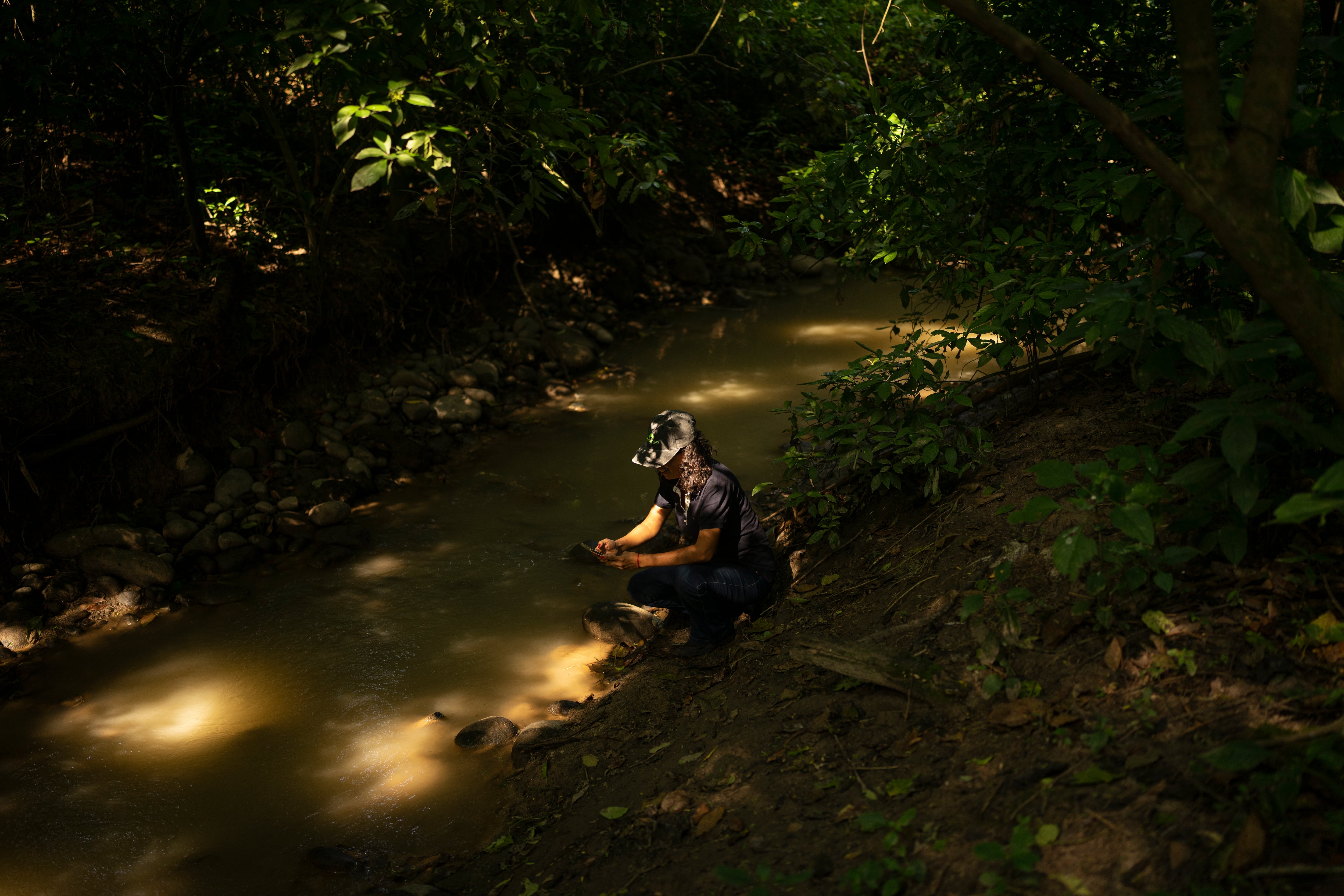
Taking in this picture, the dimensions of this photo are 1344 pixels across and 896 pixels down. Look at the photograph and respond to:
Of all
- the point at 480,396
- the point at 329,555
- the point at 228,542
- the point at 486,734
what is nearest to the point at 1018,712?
the point at 486,734

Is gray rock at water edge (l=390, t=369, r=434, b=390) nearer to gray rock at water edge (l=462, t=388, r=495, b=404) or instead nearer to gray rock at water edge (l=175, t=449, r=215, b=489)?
gray rock at water edge (l=462, t=388, r=495, b=404)

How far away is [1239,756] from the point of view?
71.7 inches

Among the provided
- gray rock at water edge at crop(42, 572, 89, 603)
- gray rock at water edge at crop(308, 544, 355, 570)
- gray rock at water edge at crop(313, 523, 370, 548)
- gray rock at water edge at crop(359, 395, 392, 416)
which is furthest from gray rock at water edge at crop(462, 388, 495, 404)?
gray rock at water edge at crop(42, 572, 89, 603)

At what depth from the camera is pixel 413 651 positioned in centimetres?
443

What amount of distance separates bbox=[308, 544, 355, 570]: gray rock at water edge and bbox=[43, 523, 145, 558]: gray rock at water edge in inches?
39.8

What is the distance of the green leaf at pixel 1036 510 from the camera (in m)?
2.05

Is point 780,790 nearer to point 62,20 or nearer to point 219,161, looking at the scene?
point 62,20

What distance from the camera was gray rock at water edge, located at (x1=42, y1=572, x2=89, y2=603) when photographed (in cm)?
480

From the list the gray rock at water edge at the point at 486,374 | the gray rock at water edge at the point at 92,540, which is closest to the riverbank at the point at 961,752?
the gray rock at water edge at the point at 92,540

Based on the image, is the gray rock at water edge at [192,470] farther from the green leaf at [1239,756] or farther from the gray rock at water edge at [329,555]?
the green leaf at [1239,756]

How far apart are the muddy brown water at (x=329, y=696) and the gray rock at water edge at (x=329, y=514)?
8.0 inches

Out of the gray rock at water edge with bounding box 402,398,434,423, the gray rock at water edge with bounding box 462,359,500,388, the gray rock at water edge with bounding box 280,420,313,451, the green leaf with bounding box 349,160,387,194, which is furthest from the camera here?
the gray rock at water edge with bounding box 462,359,500,388

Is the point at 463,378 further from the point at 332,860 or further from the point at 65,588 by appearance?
the point at 332,860

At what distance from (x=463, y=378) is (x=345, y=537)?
2317 millimetres
